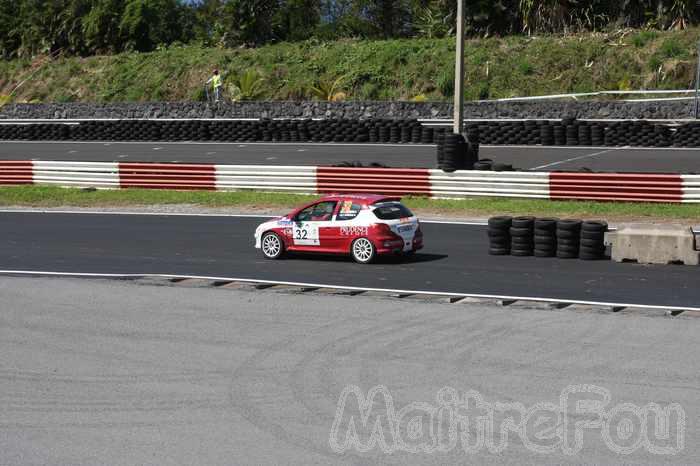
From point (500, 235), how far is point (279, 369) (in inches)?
332

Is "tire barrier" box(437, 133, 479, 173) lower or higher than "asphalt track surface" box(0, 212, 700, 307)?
higher

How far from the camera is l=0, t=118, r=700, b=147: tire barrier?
3609 centimetres

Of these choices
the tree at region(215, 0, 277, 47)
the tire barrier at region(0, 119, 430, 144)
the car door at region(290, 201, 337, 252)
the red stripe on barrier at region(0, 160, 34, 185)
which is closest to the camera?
the car door at region(290, 201, 337, 252)

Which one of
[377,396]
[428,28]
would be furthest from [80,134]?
[377,396]

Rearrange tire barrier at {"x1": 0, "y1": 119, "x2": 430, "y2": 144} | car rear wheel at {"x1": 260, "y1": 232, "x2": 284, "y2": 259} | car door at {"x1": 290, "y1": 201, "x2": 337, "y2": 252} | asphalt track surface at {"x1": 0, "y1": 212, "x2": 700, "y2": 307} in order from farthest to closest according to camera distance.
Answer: tire barrier at {"x1": 0, "y1": 119, "x2": 430, "y2": 144}
car rear wheel at {"x1": 260, "y1": 232, "x2": 284, "y2": 259}
car door at {"x1": 290, "y1": 201, "x2": 337, "y2": 252}
asphalt track surface at {"x1": 0, "y1": 212, "x2": 700, "y2": 307}

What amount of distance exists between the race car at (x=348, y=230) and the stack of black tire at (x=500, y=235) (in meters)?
1.40

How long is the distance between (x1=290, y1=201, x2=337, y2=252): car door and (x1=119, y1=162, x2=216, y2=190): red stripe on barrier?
10.9 m

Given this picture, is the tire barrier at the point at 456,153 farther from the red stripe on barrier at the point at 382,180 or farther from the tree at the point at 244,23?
the tree at the point at 244,23

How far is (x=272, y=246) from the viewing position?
788 inches

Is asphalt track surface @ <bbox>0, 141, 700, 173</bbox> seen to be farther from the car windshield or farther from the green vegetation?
the green vegetation

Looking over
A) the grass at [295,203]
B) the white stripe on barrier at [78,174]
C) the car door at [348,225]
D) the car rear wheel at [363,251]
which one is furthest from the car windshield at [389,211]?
the white stripe on barrier at [78,174]

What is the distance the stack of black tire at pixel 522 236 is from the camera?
63.1 ft

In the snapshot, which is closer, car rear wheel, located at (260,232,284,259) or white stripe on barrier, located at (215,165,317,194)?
car rear wheel, located at (260,232,284,259)
